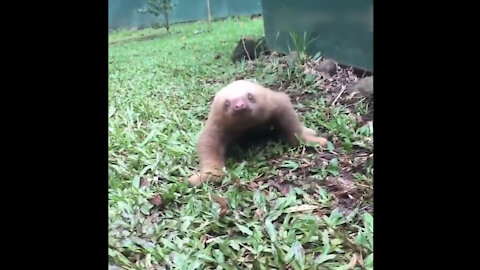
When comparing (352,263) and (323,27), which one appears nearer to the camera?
(352,263)

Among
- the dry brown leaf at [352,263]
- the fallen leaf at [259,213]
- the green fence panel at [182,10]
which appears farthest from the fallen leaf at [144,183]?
the dry brown leaf at [352,263]

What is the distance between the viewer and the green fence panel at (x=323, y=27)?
177 centimetres

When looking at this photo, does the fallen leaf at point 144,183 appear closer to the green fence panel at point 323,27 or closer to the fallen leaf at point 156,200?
the fallen leaf at point 156,200

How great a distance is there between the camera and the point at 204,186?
1.74 metres

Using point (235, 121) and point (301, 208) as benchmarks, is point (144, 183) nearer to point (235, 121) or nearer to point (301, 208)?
point (235, 121)

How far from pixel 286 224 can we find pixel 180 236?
0.29 m

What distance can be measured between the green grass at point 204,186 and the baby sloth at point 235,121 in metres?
0.02

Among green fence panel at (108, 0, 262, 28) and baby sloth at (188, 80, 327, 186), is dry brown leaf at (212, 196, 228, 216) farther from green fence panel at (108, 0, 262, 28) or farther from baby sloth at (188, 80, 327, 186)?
green fence panel at (108, 0, 262, 28)

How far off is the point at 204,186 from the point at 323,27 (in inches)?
22.5

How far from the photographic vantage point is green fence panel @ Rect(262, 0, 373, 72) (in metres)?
1.77

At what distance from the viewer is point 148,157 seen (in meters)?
1.77

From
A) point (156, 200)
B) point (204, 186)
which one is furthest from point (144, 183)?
→ point (204, 186)
